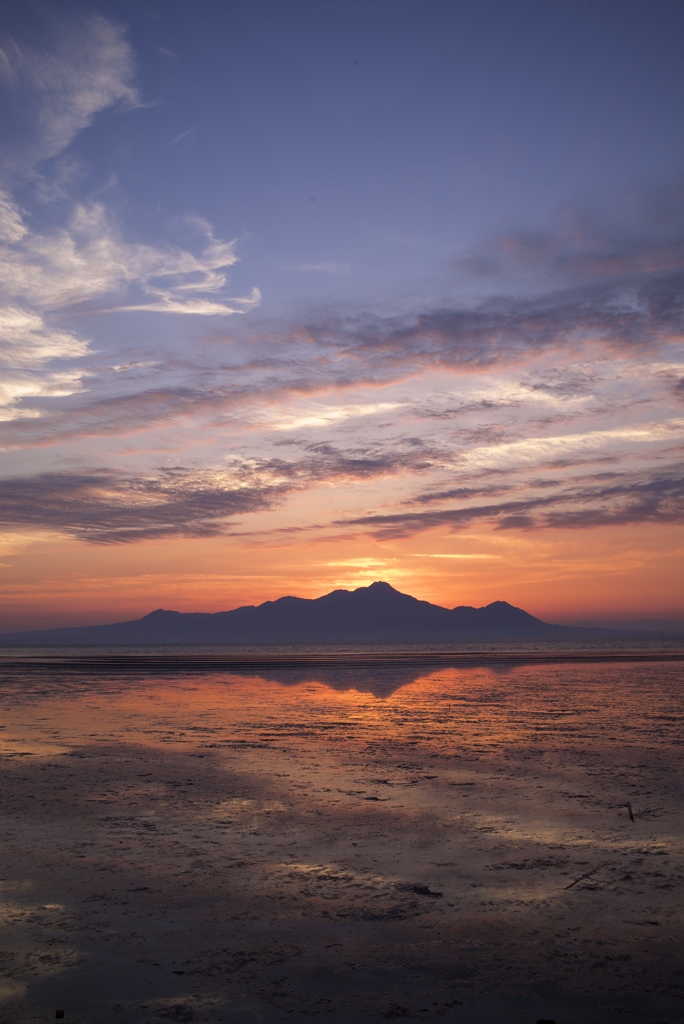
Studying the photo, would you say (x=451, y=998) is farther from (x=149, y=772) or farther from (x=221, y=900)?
(x=149, y=772)

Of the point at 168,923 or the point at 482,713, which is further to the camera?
the point at 482,713

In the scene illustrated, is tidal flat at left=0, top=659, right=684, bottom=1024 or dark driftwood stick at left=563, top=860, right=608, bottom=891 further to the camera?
dark driftwood stick at left=563, top=860, right=608, bottom=891

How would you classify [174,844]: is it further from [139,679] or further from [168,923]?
[139,679]

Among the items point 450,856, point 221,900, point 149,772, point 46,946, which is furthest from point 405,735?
point 46,946

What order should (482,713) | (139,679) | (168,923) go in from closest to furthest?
(168,923) → (482,713) → (139,679)

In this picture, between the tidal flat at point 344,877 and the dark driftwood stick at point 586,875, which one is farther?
the dark driftwood stick at point 586,875

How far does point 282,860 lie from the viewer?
1184cm

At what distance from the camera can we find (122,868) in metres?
11.6

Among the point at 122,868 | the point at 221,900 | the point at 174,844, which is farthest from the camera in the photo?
the point at 174,844

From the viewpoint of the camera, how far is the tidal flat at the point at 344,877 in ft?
25.4

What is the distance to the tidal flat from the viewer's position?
775 cm

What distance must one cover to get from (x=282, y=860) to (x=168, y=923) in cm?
263

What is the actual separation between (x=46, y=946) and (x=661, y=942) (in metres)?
6.99

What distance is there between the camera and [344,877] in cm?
1109
